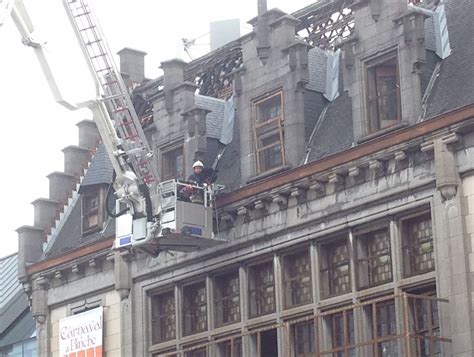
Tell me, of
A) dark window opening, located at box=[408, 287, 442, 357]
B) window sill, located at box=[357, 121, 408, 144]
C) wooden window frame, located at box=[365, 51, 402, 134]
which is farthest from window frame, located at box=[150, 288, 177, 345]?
dark window opening, located at box=[408, 287, 442, 357]

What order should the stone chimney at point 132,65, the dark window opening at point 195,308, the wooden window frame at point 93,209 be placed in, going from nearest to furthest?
the dark window opening at point 195,308
the wooden window frame at point 93,209
the stone chimney at point 132,65

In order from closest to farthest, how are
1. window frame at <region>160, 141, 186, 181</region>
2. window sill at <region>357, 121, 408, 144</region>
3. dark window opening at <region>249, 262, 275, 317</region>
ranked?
window sill at <region>357, 121, 408, 144</region> → dark window opening at <region>249, 262, 275, 317</region> → window frame at <region>160, 141, 186, 181</region>

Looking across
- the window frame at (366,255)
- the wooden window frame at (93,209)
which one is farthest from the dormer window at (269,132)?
the wooden window frame at (93,209)

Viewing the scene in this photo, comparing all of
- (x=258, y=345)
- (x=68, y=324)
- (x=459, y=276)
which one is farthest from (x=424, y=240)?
(x=68, y=324)

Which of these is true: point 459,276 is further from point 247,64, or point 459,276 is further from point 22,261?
point 22,261

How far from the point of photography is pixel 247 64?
136ft

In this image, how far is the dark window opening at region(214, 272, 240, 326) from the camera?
40.9 metres

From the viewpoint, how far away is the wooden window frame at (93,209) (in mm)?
47250

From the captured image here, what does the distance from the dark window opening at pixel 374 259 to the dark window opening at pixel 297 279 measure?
197 cm

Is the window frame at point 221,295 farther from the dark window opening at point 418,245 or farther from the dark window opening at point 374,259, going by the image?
the dark window opening at point 418,245

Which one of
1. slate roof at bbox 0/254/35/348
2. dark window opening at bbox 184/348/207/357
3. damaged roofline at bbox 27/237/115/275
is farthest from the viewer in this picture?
slate roof at bbox 0/254/35/348

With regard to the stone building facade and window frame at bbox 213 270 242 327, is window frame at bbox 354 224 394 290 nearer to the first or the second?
the stone building facade

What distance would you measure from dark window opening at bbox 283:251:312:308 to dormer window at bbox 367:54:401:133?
157 inches

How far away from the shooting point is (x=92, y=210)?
157ft
